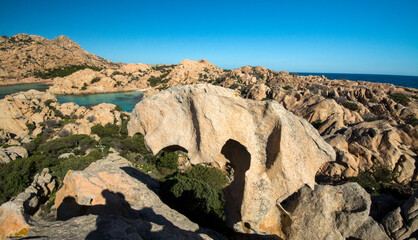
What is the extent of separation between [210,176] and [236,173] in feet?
29.7

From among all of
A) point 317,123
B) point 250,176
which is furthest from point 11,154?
point 317,123

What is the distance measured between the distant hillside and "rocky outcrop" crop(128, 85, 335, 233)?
12823 centimetres

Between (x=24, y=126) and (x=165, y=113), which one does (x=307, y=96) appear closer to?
(x=165, y=113)

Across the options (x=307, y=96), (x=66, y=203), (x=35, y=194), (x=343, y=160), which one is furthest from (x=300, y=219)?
(x=307, y=96)

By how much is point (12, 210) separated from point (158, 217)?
379 cm

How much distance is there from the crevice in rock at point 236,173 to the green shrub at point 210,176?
24.2 feet

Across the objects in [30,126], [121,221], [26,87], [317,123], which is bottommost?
[30,126]

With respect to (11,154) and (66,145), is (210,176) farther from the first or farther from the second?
(11,154)

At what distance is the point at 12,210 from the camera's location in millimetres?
4363

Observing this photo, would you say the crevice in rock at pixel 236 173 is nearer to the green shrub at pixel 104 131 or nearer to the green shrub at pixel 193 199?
the green shrub at pixel 193 199

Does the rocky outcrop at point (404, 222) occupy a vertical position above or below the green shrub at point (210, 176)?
above

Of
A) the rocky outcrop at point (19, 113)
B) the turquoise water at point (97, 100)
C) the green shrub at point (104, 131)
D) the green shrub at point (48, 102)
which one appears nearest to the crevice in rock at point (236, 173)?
the green shrub at point (104, 131)

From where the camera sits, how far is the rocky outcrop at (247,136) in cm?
630

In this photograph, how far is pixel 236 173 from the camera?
826 cm
